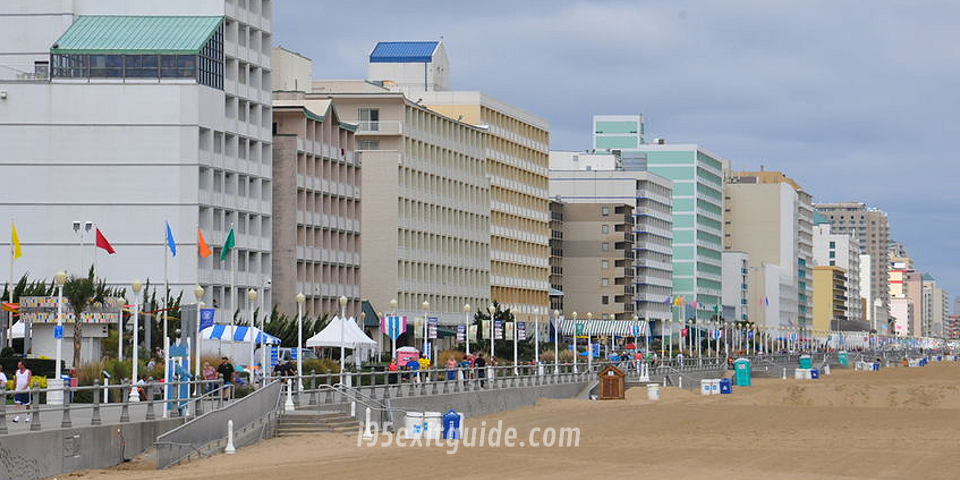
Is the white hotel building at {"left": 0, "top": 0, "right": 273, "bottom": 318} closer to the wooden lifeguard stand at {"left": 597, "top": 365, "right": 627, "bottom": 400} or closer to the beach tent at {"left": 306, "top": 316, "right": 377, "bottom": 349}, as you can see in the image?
the wooden lifeguard stand at {"left": 597, "top": 365, "right": 627, "bottom": 400}

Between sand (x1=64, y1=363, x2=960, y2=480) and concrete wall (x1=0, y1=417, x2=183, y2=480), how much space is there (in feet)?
1.22

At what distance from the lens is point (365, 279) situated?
125938mm

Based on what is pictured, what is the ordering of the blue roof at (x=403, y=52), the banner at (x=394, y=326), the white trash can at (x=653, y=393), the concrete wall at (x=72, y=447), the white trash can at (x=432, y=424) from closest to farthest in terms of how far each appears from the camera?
the concrete wall at (x=72, y=447) → the white trash can at (x=432, y=424) → the white trash can at (x=653, y=393) → the banner at (x=394, y=326) → the blue roof at (x=403, y=52)

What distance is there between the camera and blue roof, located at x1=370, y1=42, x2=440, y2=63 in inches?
5866

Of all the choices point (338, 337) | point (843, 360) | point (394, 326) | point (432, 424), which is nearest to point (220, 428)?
point (432, 424)

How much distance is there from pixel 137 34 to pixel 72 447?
218 ft

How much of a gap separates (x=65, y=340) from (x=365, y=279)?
195 feet

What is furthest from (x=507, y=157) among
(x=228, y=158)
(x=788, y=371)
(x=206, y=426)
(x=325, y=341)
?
(x=206, y=426)

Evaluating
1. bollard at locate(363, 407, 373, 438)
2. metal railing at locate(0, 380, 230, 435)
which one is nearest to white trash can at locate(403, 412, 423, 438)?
bollard at locate(363, 407, 373, 438)

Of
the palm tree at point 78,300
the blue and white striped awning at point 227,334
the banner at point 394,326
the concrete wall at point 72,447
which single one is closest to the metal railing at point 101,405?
the concrete wall at point 72,447

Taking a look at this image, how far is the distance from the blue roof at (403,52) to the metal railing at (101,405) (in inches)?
4044

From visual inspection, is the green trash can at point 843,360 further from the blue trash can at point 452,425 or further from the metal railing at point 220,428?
the metal railing at point 220,428

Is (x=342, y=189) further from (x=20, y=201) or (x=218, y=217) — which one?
(x=20, y=201)

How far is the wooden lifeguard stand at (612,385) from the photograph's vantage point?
78.4 m
